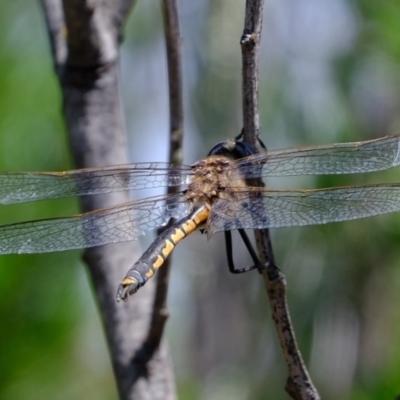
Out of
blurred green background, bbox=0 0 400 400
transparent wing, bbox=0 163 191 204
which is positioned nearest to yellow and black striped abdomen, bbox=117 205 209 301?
transparent wing, bbox=0 163 191 204

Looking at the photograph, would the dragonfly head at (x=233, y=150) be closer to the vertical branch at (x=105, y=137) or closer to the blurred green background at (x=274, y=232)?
the vertical branch at (x=105, y=137)

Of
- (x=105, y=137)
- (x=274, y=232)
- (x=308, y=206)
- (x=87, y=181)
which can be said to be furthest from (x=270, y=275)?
(x=274, y=232)

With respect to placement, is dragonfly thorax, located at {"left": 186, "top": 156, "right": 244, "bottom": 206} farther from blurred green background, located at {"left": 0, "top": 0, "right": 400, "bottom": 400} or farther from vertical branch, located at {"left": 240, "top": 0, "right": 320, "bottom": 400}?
blurred green background, located at {"left": 0, "top": 0, "right": 400, "bottom": 400}

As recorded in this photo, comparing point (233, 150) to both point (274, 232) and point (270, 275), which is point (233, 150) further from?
point (274, 232)

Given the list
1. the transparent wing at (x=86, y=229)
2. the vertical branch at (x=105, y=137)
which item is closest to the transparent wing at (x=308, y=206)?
the transparent wing at (x=86, y=229)

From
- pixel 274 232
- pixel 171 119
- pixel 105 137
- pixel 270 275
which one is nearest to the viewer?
pixel 270 275
